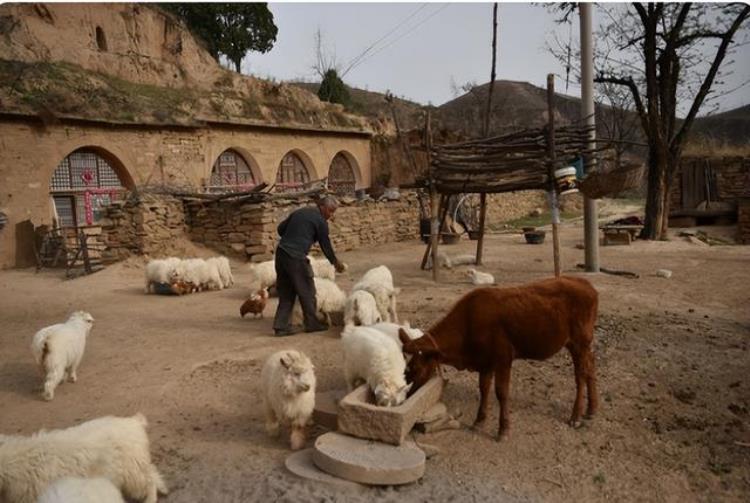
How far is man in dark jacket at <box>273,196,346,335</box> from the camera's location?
291 inches

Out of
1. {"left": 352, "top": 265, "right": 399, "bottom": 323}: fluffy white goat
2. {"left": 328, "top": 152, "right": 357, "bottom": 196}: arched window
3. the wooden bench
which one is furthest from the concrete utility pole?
{"left": 328, "top": 152, "right": 357, "bottom": 196}: arched window

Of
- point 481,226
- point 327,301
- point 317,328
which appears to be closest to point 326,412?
point 317,328

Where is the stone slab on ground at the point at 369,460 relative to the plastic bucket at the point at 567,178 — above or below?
below

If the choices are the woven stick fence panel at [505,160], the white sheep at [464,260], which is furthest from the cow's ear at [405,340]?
the white sheep at [464,260]

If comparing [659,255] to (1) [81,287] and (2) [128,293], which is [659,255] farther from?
(1) [81,287]

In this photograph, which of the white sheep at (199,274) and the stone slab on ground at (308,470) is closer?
the stone slab on ground at (308,470)

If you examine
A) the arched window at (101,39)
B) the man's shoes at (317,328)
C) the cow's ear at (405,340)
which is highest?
the arched window at (101,39)

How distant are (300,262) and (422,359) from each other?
3.22 m

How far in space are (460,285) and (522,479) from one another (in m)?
6.35

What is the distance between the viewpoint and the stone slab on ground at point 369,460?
3.70 metres

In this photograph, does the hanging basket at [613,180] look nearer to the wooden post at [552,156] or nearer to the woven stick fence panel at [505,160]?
the wooden post at [552,156]

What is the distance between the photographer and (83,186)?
18.4 metres

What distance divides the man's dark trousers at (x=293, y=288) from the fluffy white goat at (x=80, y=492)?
4419 mm

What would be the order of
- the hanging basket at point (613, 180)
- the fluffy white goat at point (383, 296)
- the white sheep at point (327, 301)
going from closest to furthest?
the fluffy white goat at point (383, 296) → the white sheep at point (327, 301) → the hanging basket at point (613, 180)
